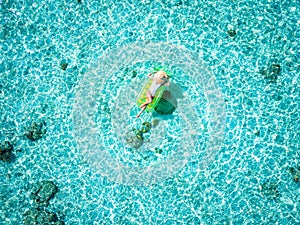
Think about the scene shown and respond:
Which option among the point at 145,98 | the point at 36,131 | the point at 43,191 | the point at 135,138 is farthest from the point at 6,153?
the point at 145,98

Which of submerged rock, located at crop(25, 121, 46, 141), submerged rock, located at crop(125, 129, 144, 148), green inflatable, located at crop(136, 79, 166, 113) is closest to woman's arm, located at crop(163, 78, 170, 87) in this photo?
green inflatable, located at crop(136, 79, 166, 113)

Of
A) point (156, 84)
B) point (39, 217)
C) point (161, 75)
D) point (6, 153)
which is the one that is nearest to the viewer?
point (161, 75)

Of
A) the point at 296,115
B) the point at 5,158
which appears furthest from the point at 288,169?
the point at 5,158

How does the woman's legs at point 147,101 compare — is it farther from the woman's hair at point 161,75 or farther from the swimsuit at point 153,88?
the woman's hair at point 161,75

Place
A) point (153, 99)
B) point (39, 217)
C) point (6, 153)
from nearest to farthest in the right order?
point (153, 99) < point (39, 217) < point (6, 153)

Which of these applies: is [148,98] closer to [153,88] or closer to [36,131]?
[153,88]

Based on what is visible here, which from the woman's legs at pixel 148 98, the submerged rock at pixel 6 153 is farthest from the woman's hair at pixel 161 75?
the submerged rock at pixel 6 153
